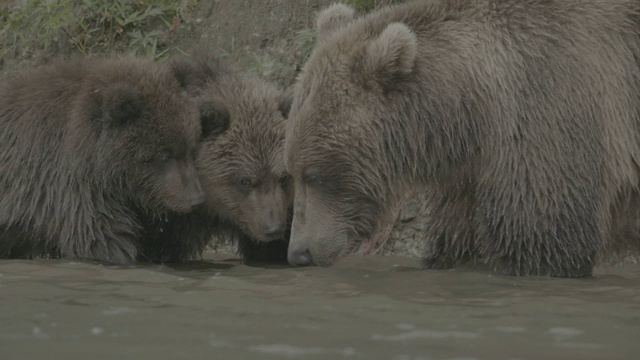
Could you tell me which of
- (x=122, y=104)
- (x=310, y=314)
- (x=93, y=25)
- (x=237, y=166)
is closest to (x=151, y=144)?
(x=122, y=104)

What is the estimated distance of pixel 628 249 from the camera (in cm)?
827

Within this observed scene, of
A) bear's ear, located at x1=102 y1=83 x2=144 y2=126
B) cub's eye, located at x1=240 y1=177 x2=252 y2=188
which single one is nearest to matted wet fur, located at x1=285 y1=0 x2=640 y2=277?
cub's eye, located at x1=240 y1=177 x2=252 y2=188

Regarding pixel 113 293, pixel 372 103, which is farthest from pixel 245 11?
pixel 113 293

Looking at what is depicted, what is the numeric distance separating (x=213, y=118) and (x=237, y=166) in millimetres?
431

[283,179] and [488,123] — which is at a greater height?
[488,123]

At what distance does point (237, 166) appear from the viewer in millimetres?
8852

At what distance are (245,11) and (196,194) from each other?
3.89m

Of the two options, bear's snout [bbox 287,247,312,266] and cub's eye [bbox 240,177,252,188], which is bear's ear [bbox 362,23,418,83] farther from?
cub's eye [bbox 240,177,252,188]

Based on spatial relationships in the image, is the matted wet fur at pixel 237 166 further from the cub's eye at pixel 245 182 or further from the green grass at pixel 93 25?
the green grass at pixel 93 25

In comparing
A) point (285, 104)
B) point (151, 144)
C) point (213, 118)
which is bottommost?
point (151, 144)

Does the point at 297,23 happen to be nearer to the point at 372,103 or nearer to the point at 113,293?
the point at 372,103

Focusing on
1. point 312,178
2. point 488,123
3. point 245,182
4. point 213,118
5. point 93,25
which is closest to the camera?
point 488,123

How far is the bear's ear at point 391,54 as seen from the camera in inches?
289

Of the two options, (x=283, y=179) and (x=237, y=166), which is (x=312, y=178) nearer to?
(x=283, y=179)
